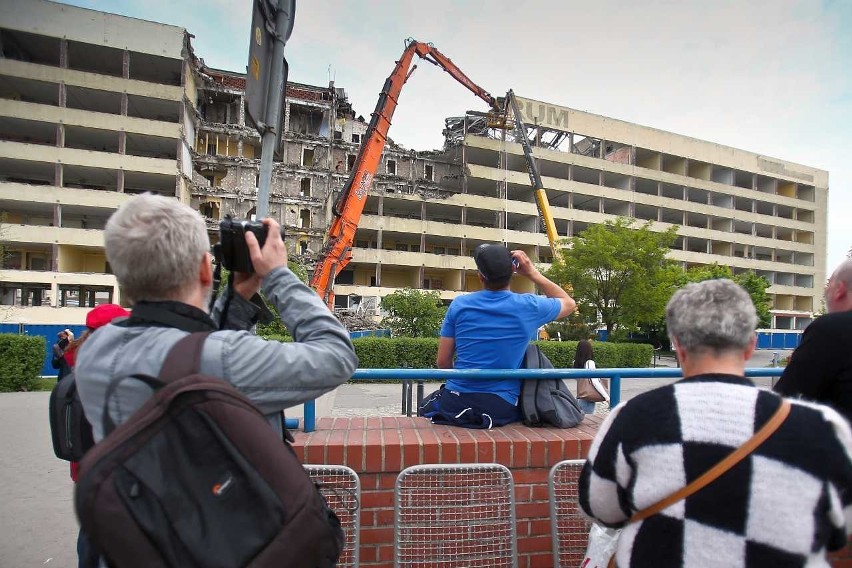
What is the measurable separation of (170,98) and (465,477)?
40.2 meters

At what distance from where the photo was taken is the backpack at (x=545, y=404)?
2.59 m

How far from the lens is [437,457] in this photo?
7.58 ft

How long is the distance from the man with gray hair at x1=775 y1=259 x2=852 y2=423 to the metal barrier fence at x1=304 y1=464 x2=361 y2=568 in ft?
6.44

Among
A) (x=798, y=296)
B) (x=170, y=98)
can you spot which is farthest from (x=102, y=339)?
(x=798, y=296)

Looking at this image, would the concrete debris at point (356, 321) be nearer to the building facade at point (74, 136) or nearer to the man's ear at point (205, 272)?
the building facade at point (74, 136)

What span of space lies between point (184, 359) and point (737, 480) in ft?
4.70

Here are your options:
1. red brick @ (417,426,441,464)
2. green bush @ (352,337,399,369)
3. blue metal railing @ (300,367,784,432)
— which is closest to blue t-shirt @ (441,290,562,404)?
blue metal railing @ (300,367,784,432)

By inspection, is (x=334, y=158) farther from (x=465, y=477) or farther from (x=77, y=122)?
(x=465, y=477)

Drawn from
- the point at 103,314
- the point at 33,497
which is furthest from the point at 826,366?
the point at 33,497

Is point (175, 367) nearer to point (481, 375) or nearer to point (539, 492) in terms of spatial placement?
point (481, 375)

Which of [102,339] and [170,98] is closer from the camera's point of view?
[102,339]

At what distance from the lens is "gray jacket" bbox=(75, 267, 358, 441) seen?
1.16m

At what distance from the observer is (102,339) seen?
122cm

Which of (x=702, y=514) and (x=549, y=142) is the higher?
(x=549, y=142)
